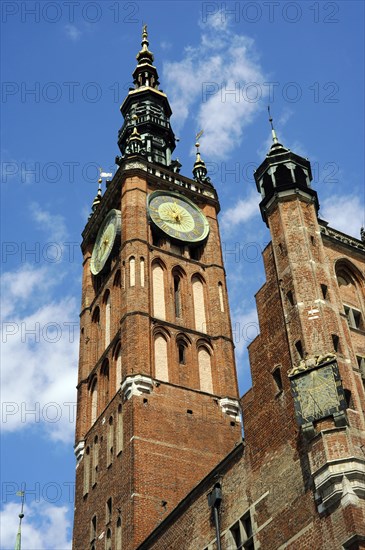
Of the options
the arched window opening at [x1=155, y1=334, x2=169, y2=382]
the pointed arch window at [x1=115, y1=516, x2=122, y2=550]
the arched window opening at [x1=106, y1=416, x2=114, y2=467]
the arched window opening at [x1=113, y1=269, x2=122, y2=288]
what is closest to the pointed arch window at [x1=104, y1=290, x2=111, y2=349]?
the arched window opening at [x1=113, y1=269, x2=122, y2=288]

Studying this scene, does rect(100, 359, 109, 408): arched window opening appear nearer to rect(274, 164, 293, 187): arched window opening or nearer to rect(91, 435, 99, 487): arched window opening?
rect(91, 435, 99, 487): arched window opening

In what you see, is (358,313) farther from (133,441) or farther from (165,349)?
(165,349)

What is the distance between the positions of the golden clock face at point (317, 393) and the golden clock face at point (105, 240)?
83.9ft

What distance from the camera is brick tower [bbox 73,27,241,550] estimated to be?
1490 inches

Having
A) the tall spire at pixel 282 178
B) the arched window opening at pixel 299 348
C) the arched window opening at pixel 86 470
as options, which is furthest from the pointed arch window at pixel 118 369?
the arched window opening at pixel 299 348

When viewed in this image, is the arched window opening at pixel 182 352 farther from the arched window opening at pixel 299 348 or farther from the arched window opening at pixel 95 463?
the arched window opening at pixel 299 348

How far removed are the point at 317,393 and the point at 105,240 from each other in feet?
93.5

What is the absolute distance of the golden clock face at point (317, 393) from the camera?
23.0 m

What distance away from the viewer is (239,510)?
25.2m

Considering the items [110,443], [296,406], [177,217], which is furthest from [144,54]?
[296,406]

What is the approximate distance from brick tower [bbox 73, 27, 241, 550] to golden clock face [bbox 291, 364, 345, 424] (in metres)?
13.8

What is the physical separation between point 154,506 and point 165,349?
359 inches

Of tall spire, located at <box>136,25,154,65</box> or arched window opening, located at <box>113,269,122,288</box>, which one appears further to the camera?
tall spire, located at <box>136,25,154,65</box>

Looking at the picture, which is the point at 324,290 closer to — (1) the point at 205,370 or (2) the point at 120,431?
(2) the point at 120,431
